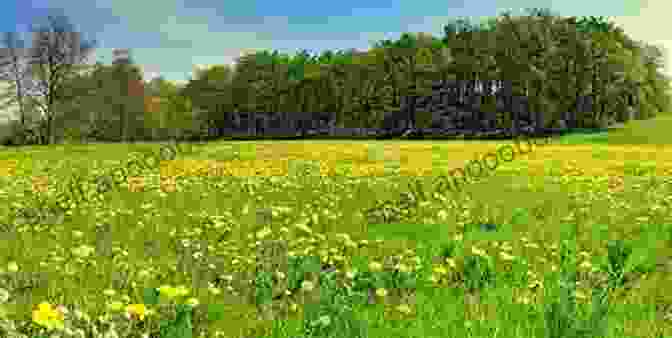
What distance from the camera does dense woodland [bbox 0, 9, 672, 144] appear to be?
→ 94688 millimetres

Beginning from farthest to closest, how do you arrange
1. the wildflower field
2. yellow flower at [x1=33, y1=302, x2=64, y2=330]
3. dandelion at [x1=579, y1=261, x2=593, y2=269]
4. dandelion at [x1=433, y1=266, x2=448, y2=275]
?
dandelion at [x1=579, y1=261, x2=593, y2=269] → dandelion at [x1=433, y1=266, x2=448, y2=275] → the wildflower field → yellow flower at [x1=33, y1=302, x2=64, y2=330]

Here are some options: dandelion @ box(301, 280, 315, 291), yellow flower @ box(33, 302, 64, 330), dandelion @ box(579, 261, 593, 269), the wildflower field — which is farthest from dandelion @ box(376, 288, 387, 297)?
yellow flower @ box(33, 302, 64, 330)

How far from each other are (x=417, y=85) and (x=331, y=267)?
105931 mm

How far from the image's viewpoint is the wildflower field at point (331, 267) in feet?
15.1

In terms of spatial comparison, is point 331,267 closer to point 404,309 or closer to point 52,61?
point 404,309

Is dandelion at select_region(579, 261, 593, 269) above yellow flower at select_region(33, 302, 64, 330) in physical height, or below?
below

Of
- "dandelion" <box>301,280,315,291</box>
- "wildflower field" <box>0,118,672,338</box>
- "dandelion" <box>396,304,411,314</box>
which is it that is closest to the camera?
"wildflower field" <box>0,118,672,338</box>

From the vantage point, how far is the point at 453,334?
4547 mm

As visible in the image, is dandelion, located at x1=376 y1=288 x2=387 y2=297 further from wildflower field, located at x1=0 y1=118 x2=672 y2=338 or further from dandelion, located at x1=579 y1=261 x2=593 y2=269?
dandelion, located at x1=579 y1=261 x2=593 y2=269

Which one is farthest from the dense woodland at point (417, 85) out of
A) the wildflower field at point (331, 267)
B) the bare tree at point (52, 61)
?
the wildflower field at point (331, 267)

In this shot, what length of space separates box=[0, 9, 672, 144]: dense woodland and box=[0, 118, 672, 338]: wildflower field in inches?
2591

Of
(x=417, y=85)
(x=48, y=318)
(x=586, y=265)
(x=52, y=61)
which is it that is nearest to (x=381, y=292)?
(x=586, y=265)

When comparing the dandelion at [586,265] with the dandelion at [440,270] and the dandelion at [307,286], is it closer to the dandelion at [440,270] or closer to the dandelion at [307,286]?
the dandelion at [440,270]

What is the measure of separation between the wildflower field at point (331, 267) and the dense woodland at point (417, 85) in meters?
65.8
